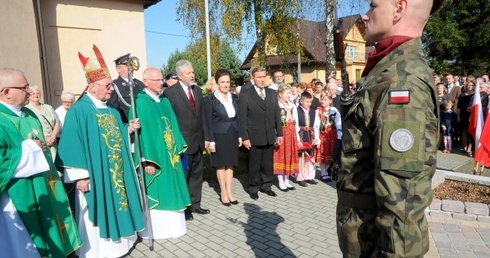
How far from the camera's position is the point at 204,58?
2039cm

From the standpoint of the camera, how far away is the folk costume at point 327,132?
6848 mm

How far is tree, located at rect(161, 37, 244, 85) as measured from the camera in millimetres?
20067

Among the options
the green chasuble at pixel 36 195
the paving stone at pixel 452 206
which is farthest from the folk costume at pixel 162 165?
the paving stone at pixel 452 206

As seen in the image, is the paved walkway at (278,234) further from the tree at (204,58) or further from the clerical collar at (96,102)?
the tree at (204,58)

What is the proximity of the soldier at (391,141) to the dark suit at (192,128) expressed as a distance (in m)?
3.36

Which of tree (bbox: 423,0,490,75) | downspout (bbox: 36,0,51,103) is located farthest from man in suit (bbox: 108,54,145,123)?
tree (bbox: 423,0,490,75)

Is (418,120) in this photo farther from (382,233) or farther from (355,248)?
(355,248)

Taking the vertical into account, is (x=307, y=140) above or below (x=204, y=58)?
below

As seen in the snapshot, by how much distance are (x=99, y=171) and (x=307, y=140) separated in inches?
157

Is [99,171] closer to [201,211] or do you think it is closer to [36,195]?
[36,195]

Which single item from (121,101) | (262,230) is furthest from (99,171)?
(262,230)

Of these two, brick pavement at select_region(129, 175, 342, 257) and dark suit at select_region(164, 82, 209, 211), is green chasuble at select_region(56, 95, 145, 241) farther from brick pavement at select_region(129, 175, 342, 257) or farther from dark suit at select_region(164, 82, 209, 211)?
dark suit at select_region(164, 82, 209, 211)

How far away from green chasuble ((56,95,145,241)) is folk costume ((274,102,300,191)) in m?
2.92

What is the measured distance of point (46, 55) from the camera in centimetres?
852
